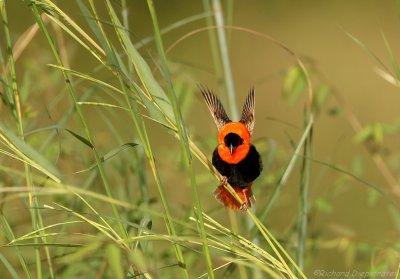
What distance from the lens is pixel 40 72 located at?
2322 millimetres

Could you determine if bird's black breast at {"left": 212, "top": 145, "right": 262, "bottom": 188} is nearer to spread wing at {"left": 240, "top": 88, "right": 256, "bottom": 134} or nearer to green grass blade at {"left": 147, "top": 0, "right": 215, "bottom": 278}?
spread wing at {"left": 240, "top": 88, "right": 256, "bottom": 134}

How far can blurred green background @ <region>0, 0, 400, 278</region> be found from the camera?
6.05ft

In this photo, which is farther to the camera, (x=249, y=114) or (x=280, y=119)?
(x=280, y=119)

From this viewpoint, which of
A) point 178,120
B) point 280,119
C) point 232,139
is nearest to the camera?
point 178,120

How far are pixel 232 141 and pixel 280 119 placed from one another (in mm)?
2500

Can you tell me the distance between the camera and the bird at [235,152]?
137 cm

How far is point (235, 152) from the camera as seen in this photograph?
1385mm

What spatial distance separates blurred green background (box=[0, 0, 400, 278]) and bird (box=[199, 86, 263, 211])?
74 millimetres

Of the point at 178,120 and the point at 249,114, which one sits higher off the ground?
the point at 249,114

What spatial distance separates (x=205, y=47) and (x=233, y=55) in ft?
1.06

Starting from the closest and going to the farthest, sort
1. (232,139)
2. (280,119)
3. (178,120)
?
(178,120) → (232,139) → (280,119)

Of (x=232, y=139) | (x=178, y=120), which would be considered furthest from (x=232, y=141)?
(x=178, y=120)

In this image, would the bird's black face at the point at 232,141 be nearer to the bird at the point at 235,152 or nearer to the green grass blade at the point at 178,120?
the bird at the point at 235,152

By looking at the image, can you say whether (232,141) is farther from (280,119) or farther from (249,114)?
(280,119)
